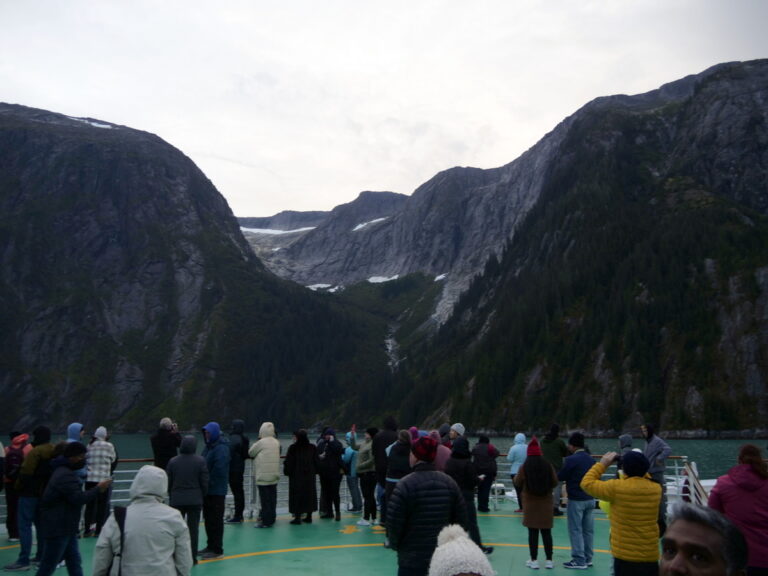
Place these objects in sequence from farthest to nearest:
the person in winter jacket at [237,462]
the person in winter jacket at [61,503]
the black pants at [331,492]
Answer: the black pants at [331,492] < the person in winter jacket at [237,462] < the person in winter jacket at [61,503]

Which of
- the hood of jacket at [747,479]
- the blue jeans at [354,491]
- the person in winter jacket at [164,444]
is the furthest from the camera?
the blue jeans at [354,491]

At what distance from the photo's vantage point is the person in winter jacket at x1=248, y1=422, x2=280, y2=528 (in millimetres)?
15055

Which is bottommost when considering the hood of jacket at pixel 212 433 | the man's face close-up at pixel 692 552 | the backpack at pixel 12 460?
the backpack at pixel 12 460

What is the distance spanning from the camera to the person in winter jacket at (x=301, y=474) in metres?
15.4

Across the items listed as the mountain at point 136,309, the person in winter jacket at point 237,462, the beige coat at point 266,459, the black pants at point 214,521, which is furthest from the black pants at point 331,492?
the mountain at point 136,309

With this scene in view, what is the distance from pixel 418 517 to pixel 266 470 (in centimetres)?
920

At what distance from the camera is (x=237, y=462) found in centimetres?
1516

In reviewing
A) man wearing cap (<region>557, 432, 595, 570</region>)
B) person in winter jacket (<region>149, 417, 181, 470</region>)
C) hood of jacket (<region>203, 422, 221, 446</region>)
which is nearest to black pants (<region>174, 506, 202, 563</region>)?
hood of jacket (<region>203, 422, 221, 446</region>)

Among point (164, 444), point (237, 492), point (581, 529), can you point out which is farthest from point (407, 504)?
point (237, 492)

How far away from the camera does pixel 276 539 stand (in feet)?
45.1

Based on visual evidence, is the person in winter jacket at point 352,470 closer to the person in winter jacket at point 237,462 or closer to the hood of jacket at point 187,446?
the person in winter jacket at point 237,462

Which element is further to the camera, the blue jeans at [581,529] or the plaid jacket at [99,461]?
the plaid jacket at [99,461]

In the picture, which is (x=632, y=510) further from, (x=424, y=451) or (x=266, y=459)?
(x=266, y=459)

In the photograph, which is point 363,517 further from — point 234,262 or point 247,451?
point 234,262
